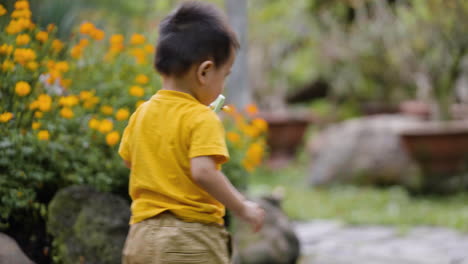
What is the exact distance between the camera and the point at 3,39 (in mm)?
3070

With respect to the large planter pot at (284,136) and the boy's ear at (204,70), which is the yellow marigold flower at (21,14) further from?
the large planter pot at (284,136)

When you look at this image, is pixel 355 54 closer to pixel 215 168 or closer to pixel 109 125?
pixel 109 125

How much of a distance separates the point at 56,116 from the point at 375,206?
12.9 feet

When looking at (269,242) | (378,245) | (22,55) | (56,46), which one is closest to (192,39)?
(22,55)

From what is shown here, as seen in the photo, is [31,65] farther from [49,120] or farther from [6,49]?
[49,120]

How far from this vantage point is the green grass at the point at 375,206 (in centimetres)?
534

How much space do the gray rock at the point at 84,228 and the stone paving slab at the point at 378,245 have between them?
63.4 inches

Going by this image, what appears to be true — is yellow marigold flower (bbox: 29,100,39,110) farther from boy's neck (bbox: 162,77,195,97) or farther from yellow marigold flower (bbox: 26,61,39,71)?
boy's neck (bbox: 162,77,195,97)

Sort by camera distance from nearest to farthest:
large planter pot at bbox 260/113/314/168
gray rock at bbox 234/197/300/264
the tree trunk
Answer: gray rock at bbox 234/197/300/264, the tree trunk, large planter pot at bbox 260/113/314/168

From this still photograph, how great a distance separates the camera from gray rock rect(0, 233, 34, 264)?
2.54 m

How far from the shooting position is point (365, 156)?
276 inches

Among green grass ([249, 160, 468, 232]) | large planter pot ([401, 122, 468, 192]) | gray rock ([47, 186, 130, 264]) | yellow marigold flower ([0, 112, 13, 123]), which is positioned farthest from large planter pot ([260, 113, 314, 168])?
yellow marigold flower ([0, 112, 13, 123])

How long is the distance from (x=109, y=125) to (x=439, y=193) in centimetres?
464

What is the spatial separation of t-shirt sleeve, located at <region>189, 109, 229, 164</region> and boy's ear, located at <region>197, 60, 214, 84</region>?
0.38 ft
